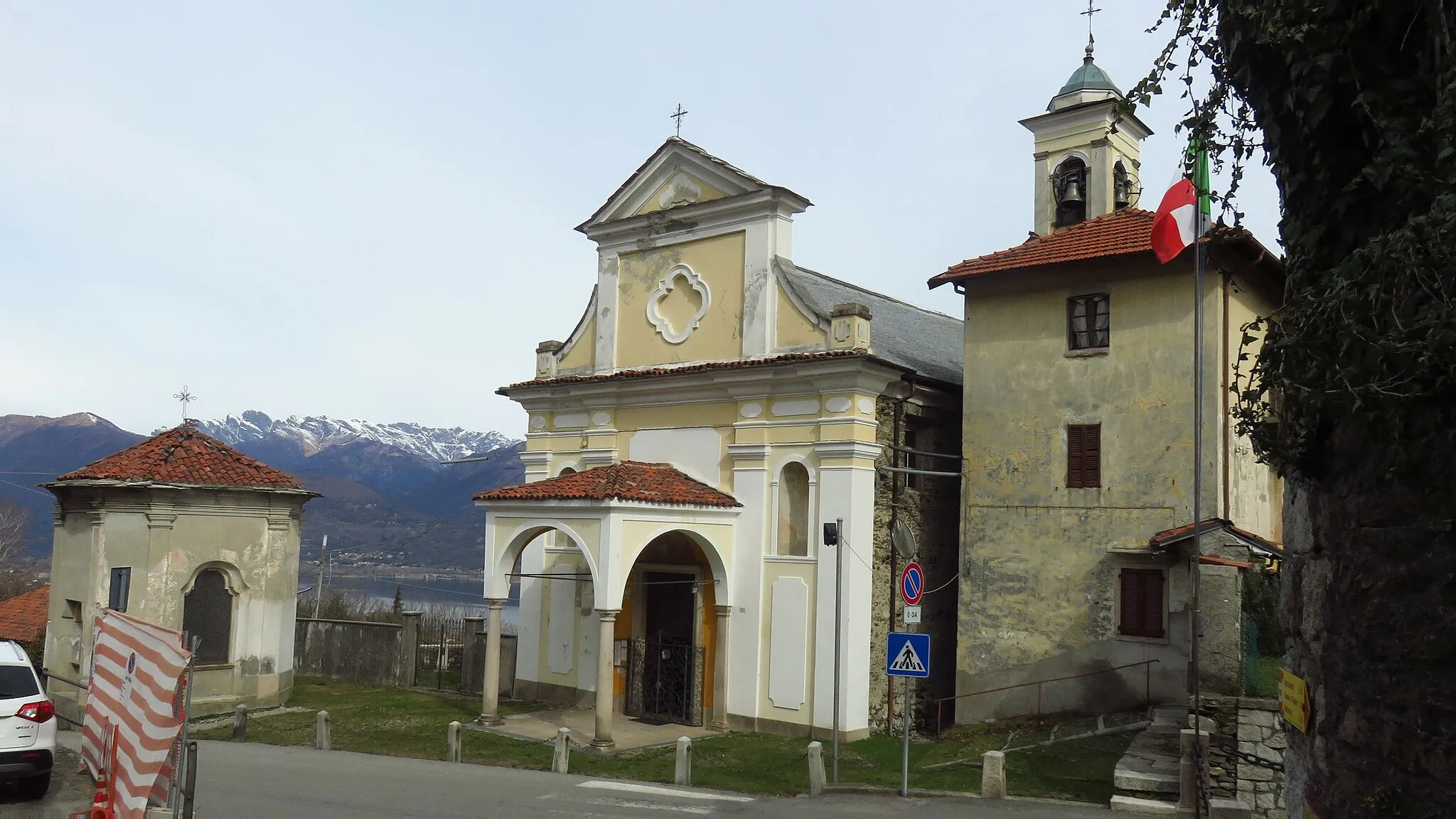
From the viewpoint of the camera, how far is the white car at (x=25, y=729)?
11484 mm

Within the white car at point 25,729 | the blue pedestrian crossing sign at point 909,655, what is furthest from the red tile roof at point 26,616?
the blue pedestrian crossing sign at point 909,655

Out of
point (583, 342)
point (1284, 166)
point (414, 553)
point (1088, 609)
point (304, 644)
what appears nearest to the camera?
point (1284, 166)

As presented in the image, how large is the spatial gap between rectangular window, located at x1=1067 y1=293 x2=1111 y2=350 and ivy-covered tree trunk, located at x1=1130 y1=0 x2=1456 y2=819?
12896 mm

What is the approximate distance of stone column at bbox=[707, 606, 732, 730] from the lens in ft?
62.5

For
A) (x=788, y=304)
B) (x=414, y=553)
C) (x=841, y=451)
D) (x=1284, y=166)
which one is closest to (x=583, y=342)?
(x=788, y=304)

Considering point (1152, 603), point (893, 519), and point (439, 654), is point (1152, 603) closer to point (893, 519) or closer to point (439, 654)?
point (893, 519)

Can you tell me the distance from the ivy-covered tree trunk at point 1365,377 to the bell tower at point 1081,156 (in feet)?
50.3

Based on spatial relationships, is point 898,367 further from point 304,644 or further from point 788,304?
point 304,644

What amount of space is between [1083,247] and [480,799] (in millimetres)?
12306

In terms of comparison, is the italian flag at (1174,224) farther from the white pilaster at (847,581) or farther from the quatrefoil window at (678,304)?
the quatrefoil window at (678,304)

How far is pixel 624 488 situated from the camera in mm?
18031

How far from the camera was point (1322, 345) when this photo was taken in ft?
14.8

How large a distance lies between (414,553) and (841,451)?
182755mm

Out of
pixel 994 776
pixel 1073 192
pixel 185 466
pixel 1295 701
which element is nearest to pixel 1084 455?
pixel 1073 192
